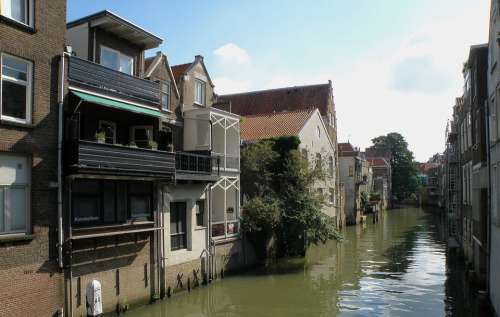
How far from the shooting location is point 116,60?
19281 millimetres

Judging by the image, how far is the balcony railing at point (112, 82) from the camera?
1600 cm

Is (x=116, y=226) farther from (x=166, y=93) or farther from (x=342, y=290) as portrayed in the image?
(x=342, y=290)

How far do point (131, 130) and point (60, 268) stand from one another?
6586 millimetres

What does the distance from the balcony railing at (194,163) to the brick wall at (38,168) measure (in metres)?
6.52

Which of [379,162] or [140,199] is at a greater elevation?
[379,162]

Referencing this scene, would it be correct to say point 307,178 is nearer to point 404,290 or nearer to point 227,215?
point 227,215

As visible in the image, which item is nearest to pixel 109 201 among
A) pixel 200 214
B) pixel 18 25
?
pixel 200 214

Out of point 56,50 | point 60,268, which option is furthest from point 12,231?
point 56,50

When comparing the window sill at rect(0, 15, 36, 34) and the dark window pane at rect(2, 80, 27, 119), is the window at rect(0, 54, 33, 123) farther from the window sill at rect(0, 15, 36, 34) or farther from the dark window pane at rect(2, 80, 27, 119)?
the window sill at rect(0, 15, 36, 34)

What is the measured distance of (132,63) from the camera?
20125mm

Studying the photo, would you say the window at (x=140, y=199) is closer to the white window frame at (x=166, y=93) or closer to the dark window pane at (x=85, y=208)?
the dark window pane at (x=85, y=208)

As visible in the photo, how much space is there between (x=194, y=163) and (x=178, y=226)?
2973 millimetres

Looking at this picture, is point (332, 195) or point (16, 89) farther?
point (332, 195)

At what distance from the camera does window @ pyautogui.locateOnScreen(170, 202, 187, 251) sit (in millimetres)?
21359
